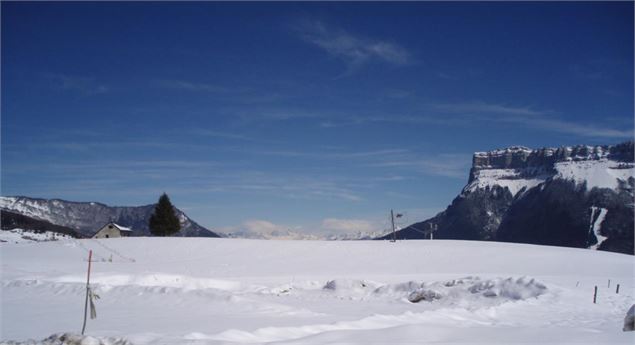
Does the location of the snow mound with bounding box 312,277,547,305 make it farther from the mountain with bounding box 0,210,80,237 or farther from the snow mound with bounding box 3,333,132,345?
the mountain with bounding box 0,210,80,237

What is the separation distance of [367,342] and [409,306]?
1126 centimetres

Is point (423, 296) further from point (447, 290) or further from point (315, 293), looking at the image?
point (315, 293)

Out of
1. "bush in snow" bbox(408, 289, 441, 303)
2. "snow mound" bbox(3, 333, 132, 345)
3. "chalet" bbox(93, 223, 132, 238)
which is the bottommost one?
"bush in snow" bbox(408, 289, 441, 303)

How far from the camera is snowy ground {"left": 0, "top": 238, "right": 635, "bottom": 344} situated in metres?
12.6

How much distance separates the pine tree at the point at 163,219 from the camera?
225ft

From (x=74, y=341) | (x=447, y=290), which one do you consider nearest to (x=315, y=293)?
(x=447, y=290)

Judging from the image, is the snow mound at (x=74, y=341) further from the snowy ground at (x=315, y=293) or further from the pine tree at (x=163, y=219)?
the pine tree at (x=163, y=219)

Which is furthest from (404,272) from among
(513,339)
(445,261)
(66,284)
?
(513,339)

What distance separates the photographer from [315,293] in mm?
25969

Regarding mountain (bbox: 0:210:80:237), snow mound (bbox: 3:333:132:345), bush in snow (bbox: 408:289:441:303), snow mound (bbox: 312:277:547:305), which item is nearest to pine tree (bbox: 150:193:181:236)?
snow mound (bbox: 312:277:547:305)

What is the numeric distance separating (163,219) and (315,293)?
47394mm

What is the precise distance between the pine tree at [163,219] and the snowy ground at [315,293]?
753 inches

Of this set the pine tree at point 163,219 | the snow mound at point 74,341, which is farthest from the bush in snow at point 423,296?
the pine tree at point 163,219

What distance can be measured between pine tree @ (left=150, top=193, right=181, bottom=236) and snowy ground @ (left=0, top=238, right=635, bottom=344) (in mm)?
19138
